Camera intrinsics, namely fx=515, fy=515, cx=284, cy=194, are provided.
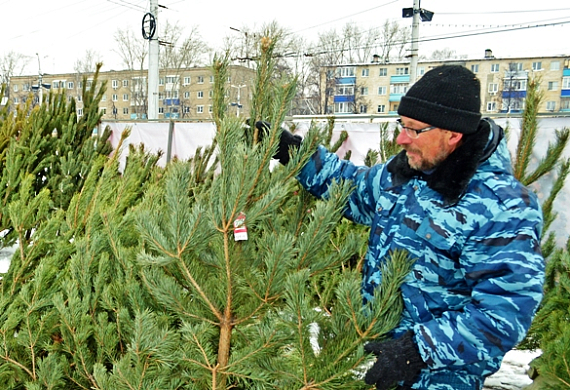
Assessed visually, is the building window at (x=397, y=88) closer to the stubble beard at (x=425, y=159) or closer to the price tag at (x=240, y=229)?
the stubble beard at (x=425, y=159)

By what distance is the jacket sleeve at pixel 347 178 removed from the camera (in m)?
1.89

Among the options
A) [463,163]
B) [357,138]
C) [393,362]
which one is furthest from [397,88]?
[393,362]

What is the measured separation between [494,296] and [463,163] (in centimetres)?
42

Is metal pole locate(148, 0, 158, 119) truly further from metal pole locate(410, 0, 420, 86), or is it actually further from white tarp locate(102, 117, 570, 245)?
metal pole locate(410, 0, 420, 86)

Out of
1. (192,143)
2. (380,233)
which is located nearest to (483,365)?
(380,233)

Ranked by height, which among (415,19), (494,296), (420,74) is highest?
(420,74)

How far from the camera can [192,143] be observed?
9.50 m

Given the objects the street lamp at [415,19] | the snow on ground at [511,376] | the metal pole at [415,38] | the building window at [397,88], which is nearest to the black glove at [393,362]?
the snow on ground at [511,376]

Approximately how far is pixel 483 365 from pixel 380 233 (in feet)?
1.76

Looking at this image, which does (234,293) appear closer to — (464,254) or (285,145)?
(285,145)

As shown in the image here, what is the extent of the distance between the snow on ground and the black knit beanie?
3.08 metres

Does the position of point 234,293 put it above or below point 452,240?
below

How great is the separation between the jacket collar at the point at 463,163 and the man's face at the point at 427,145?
0.04 metres

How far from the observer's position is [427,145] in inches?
68.0
